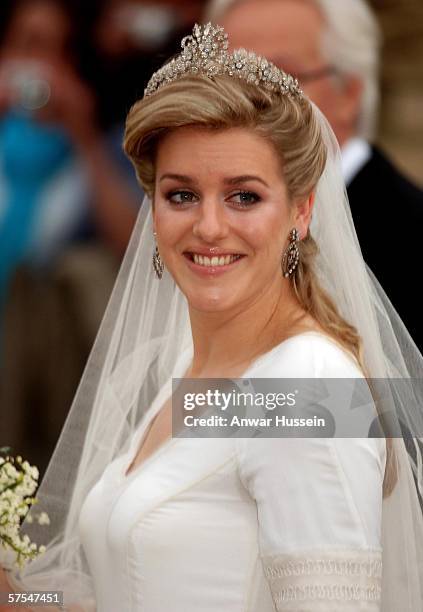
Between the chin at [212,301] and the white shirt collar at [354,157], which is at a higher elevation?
the white shirt collar at [354,157]

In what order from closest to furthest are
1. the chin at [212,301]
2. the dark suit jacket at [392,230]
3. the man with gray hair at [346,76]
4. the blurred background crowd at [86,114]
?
the chin at [212,301] → the dark suit jacket at [392,230] → the man with gray hair at [346,76] → the blurred background crowd at [86,114]

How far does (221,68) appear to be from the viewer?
1919 mm

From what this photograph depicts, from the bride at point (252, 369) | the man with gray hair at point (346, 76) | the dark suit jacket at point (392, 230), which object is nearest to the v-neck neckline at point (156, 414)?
the bride at point (252, 369)

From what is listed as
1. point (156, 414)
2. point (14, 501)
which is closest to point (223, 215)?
point (156, 414)

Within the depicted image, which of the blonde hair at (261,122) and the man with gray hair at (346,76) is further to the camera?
the man with gray hair at (346,76)

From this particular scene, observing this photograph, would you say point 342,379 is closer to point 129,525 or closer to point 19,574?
point 129,525

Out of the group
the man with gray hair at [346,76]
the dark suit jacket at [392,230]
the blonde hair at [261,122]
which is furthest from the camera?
the man with gray hair at [346,76]

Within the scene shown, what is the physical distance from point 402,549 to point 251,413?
0.37m

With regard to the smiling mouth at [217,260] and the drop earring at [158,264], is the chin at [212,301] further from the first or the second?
the drop earring at [158,264]

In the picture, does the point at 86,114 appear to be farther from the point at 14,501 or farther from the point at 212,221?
the point at 14,501

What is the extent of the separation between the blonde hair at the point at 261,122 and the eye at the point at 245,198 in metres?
0.06

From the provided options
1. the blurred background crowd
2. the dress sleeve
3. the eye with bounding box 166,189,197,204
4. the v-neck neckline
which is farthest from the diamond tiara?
the blurred background crowd

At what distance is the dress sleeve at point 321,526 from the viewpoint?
1694 millimetres

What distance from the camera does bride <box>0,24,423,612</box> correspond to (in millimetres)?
1711
